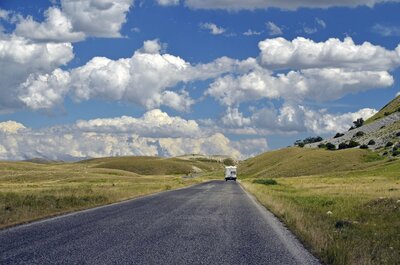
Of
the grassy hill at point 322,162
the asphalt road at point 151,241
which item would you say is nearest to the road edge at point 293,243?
the asphalt road at point 151,241

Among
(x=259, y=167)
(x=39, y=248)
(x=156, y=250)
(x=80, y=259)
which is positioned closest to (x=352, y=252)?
(x=156, y=250)

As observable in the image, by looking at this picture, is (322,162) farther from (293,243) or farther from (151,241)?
(151,241)

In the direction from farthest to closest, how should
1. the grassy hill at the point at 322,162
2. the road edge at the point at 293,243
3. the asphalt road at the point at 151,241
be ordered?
the grassy hill at the point at 322,162, the road edge at the point at 293,243, the asphalt road at the point at 151,241

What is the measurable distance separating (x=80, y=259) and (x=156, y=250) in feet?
7.50

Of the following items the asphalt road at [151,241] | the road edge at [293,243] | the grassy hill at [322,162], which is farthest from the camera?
the grassy hill at [322,162]

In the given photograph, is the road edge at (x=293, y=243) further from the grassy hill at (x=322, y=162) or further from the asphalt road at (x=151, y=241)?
the grassy hill at (x=322, y=162)

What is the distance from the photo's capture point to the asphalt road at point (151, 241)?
41.7 feet

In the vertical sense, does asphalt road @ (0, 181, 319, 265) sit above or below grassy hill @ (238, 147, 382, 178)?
below

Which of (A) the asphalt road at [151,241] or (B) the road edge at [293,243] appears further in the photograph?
(B) the road edge at [293,243]

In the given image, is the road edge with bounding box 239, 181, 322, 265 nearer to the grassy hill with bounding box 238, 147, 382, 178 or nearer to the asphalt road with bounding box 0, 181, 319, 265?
the asphalt road with bounding box 0, 181, 319, 265

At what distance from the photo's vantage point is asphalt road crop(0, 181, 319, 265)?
1270 cm

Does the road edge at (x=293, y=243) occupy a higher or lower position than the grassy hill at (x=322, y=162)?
lower

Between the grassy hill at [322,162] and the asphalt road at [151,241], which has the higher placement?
the grassy hill at [322,162]

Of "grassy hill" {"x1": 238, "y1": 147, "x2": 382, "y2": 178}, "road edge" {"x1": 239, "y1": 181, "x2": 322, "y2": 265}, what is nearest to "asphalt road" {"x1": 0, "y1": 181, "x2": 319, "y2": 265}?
"road edge" {"x1": 239, "y1": 181, "x2": 322, "y2": 265}
